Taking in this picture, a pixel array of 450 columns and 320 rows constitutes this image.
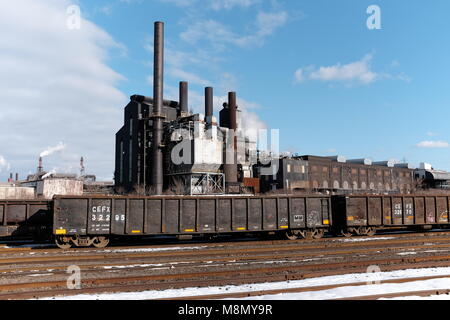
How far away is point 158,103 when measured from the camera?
52844 millimetres

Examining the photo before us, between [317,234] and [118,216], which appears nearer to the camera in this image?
[118,216]

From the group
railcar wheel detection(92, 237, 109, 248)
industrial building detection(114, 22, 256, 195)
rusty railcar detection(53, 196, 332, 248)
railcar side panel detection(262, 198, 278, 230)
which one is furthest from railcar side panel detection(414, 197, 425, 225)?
industrial building detection(114, 22, 256, 195)

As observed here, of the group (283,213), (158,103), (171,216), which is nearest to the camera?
(171,216)

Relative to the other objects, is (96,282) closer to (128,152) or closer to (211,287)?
(211,287)

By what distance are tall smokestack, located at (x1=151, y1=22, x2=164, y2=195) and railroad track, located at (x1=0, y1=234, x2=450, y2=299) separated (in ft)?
121

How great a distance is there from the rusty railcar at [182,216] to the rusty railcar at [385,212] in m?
1.21

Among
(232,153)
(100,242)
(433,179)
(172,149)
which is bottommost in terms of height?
(100,242)

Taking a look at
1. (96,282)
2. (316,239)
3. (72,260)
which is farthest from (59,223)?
(316,239)

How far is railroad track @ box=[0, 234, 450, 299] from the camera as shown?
9.61 metres

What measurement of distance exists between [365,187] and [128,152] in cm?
5995

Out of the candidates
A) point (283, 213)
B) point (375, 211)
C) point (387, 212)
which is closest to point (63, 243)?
point (283, 213)

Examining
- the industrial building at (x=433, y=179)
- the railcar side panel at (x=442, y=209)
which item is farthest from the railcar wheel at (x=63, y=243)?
the industrial building at (x=433, y=179)

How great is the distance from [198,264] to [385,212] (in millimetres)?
14750

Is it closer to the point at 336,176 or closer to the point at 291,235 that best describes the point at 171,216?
the point at 291,235
